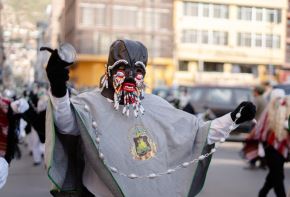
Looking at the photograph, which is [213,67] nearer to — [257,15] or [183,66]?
[183,66]

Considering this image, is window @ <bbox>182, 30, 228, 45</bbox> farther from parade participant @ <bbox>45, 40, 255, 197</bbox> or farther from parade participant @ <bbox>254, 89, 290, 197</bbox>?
parade participant @ <bbox>45, 40, 255, 197</bbox>

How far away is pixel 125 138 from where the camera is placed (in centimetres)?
430

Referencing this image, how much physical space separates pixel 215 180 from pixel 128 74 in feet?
24.7

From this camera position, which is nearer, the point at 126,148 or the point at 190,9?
the point at 126,148

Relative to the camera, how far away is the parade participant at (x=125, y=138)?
418cm

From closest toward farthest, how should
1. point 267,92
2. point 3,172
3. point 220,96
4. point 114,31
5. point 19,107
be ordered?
point 3,172 < point 19,107 < point 267,92 < point 220,96 < point 114,31

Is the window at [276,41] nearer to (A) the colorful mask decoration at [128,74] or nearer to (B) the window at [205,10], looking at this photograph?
(B) the window at [205,10]

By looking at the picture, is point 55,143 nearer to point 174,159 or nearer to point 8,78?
point 174,159

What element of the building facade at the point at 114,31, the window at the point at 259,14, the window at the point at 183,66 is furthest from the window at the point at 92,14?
the window at the point at 259,14

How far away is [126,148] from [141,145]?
10 cm

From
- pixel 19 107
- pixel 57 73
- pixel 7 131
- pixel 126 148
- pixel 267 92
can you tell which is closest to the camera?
pixel 57 73

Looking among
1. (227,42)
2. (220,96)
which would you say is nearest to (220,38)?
(227,42)

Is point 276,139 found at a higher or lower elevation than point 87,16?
lower

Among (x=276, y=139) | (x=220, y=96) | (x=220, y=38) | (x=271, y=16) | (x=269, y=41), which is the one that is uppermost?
(x=271, y=16)
